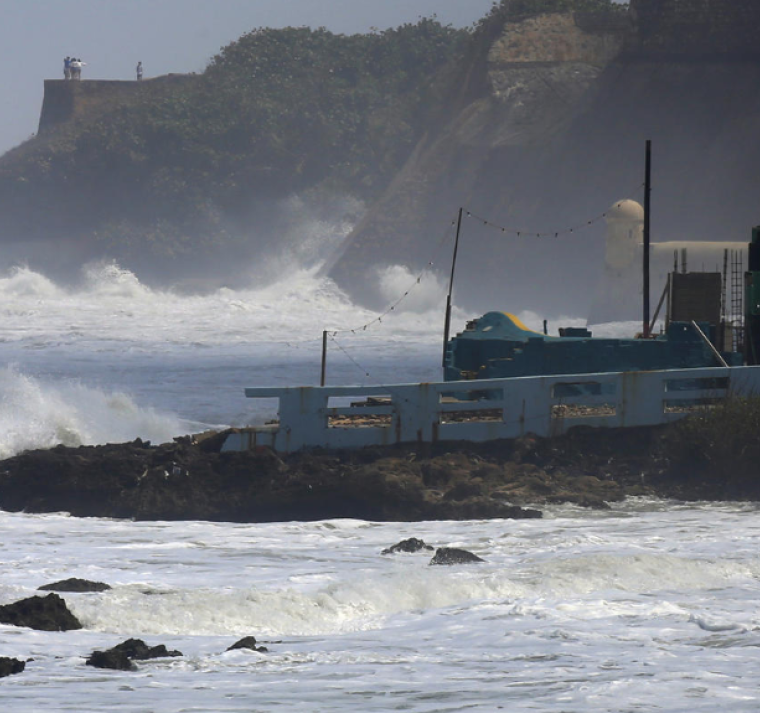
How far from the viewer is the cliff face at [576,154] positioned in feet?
321

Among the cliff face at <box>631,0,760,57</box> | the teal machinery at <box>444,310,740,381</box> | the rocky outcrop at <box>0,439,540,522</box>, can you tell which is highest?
the cliff face at <box>631,0,760,57</box>

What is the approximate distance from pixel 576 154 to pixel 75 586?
9352cm

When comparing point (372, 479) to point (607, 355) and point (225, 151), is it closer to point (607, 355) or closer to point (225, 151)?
point (607, 355)

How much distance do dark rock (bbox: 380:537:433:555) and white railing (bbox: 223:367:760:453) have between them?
4699mm

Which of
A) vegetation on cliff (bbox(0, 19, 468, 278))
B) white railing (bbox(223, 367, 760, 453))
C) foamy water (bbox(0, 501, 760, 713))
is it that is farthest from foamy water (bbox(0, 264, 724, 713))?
vegetation on cliff (bbox(0, 19, 468, 278))

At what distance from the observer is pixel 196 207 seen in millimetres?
151500

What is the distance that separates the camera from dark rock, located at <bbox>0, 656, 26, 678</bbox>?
33.8 ft

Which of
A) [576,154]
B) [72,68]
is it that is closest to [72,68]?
[72,68]

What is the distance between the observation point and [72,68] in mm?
155625

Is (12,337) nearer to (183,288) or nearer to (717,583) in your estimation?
(717,583)

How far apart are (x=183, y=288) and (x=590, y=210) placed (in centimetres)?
4908

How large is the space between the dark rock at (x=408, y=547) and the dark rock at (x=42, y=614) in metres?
4.08

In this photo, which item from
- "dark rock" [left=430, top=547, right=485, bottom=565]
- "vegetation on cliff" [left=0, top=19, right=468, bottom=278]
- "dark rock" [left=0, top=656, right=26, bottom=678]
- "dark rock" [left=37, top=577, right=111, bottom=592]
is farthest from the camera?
"vegetation on cliff" [left=0, top=19, right=468, bottom=278]

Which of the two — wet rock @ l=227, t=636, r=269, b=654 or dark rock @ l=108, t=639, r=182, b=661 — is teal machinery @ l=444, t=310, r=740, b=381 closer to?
wet rock @ l=227, t=636, r=269, b=654
